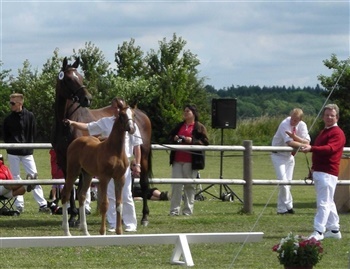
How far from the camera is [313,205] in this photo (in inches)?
772

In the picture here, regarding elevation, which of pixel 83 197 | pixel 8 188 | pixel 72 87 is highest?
pixel 72 87

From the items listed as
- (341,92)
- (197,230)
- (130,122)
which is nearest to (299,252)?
(130,122)

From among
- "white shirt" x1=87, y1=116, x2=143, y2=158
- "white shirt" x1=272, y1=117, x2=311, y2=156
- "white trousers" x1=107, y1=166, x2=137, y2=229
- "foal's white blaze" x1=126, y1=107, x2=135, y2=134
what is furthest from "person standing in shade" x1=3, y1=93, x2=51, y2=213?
"foal's white blaze" x1=126, y1=107, x2=135, y2=134

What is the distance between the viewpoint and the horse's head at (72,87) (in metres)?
14.0

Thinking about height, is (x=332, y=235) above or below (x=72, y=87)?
below

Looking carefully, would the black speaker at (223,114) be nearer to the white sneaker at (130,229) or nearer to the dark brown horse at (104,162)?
the white sneaker at (130,229)

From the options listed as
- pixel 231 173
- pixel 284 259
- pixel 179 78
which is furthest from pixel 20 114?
pixel 179 78

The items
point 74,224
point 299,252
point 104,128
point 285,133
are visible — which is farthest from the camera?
point 285,133

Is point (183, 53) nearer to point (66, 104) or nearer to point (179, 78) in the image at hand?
point (179, 78)

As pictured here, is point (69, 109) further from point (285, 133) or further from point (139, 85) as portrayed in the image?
point (139, 85)

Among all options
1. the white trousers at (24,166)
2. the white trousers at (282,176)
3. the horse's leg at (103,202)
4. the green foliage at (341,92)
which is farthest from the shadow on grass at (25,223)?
the green foliage at (341,92)

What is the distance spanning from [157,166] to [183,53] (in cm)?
3394

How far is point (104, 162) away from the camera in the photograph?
12.9 m

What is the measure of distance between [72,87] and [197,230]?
112 inches
